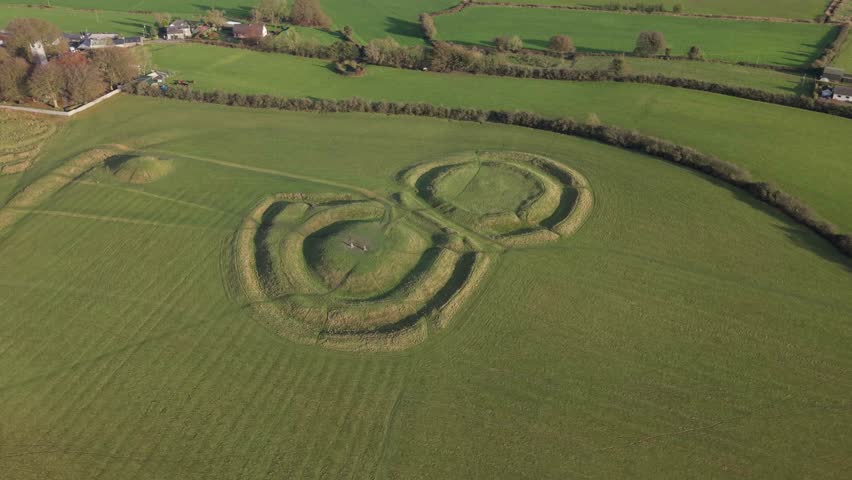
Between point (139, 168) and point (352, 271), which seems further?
point (139, 168)

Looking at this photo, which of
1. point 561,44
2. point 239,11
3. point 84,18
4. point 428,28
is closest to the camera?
point 561,44

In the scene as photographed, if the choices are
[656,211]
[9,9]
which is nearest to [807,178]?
[656,211]

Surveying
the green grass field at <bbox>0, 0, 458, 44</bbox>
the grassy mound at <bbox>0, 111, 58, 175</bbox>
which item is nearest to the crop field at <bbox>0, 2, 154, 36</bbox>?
the green grass field at <bbox>0, 0, 458, 44</bbox>

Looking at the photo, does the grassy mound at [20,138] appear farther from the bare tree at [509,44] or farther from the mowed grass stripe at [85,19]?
the bare tree at [509,44]

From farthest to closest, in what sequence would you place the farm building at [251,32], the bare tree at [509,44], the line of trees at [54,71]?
1. the farm building at [251,32]
2. the bare tree at [509,44]
3. the line of trees at [54,71]

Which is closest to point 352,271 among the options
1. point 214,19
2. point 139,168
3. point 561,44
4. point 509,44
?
point 139,168

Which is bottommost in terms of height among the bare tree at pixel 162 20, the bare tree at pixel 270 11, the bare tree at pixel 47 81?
the bare tree at pixel 47 81

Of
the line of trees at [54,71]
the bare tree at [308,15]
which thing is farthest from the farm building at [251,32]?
the line of trees at [54,71]

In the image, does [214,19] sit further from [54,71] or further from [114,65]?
[54,71]
